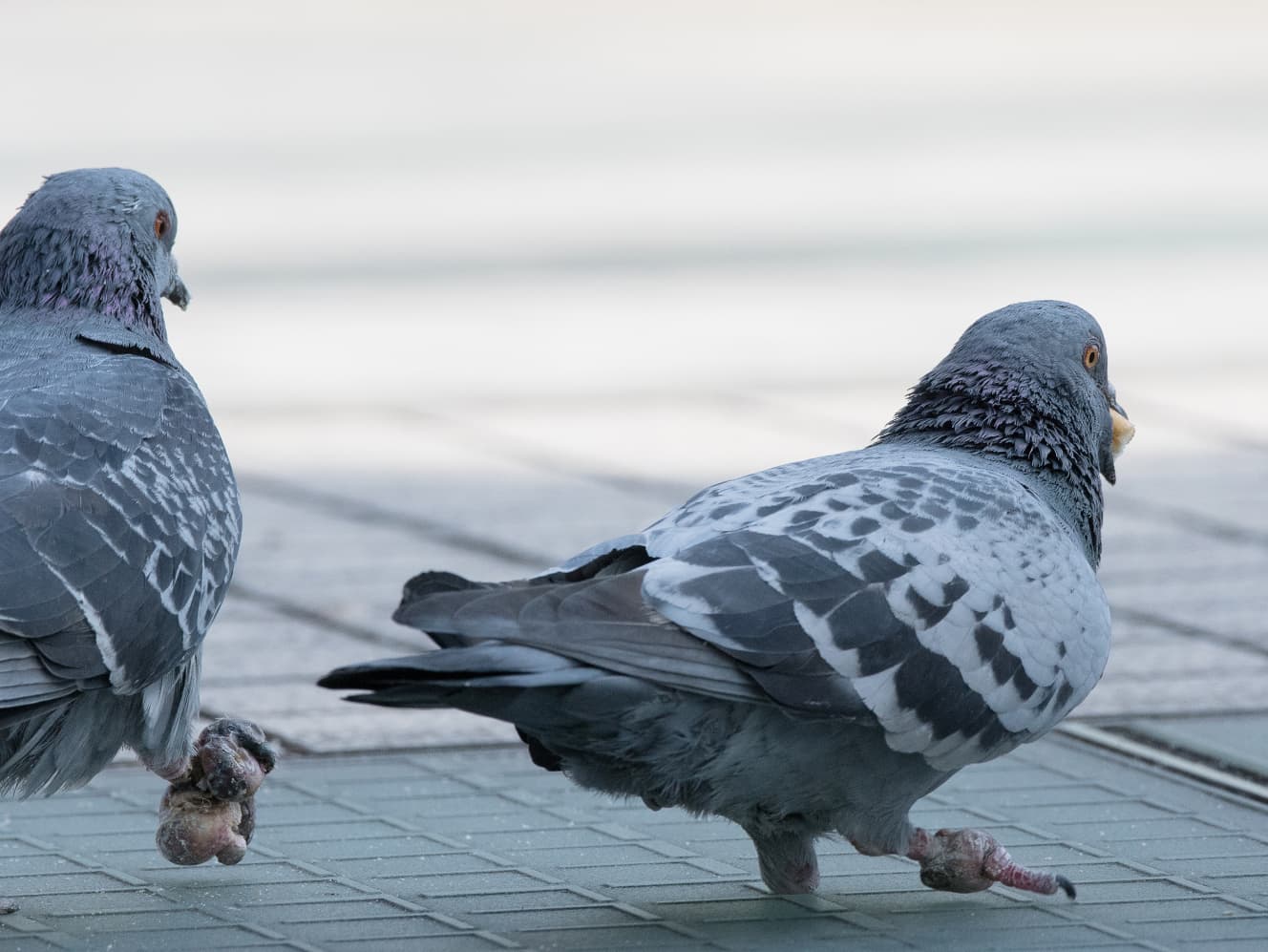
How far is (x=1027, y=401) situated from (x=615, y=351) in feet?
19.7

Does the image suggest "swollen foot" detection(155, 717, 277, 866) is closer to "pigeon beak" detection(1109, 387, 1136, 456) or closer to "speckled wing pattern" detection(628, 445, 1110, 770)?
"speckled wing pattern" detection(628, 445, 1110, 770)

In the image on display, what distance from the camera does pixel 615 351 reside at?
10695 millimetres

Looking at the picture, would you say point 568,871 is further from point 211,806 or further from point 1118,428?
point 1118,428

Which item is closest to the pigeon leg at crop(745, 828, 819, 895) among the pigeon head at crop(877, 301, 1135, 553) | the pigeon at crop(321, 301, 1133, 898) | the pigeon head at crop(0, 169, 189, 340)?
the pigeon at crop(321, 301, 1133, 898)

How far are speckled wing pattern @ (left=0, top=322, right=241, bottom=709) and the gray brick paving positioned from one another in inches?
19.1

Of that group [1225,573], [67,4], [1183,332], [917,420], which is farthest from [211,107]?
[917,420]

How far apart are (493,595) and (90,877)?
115cm

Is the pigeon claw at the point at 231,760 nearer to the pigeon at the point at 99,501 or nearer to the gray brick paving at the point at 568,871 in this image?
the pigeon at the point at 99,501

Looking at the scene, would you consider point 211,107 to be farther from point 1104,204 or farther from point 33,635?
point 33,635

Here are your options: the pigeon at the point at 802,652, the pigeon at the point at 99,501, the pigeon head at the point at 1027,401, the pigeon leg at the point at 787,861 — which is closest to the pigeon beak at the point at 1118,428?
the pigeon head at the point at 1027,401

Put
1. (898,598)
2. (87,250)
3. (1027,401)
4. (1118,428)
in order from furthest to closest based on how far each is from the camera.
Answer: (1118,428), (87,250), (1027,401), (898,598)

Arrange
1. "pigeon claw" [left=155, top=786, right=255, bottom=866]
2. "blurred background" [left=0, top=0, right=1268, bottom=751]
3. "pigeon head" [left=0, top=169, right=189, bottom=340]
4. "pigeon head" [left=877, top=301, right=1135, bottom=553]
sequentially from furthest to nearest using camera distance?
"blurred background" [left=0, top=0, right=1268, bottom=751], "pigeon head" [left=0, top=169, right=189, bottom=340], "pigeon head" [left=877, top=301, right=1135, bottom=553], "pigeon claw" [left=155, top=786, right=255, bottom=866]

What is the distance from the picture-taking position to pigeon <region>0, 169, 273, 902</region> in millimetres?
4098

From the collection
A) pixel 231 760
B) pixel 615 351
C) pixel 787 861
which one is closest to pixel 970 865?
pixel 787 861
